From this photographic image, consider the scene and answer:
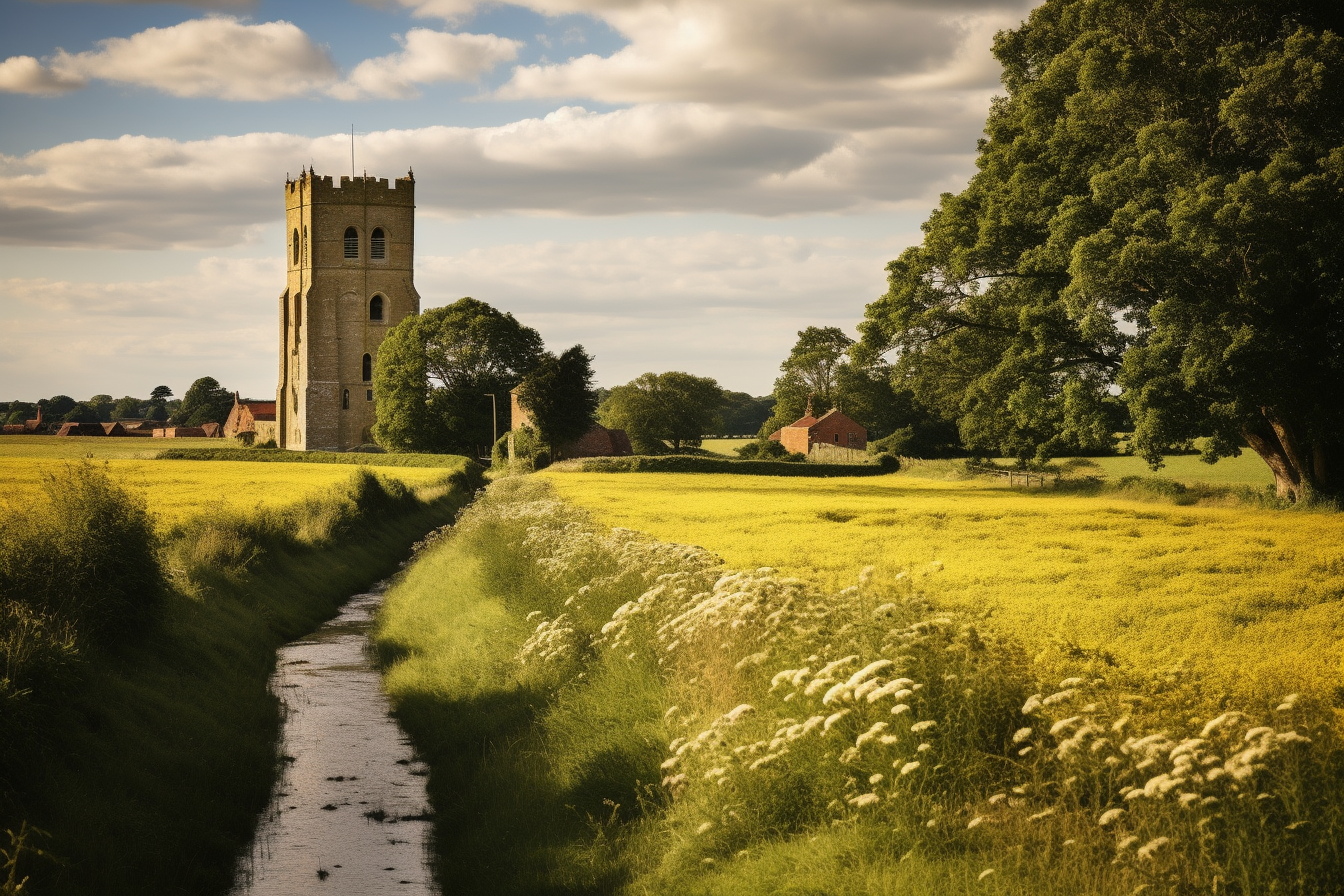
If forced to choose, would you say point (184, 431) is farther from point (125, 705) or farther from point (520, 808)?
point (520, 808)

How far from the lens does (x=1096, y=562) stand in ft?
62.0

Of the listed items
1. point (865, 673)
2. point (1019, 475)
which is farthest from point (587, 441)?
point (865, 673)

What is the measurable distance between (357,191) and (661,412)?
31.4m

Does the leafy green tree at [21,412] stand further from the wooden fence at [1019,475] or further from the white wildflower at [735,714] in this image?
the white wildflower at [735,714]

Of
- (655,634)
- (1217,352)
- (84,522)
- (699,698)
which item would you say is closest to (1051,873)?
(699,698)

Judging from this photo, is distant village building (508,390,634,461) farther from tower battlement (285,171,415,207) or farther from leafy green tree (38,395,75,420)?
leafy green tree (38,395,75,420)

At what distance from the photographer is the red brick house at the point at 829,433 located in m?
Result: 86.9

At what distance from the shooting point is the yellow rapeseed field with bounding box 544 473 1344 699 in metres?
10.9

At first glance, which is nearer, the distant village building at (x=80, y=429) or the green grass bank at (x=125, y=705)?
the green grass bank at (x=125, y=705)

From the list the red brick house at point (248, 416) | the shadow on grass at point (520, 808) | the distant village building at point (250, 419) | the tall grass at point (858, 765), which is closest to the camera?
the tall grass at point (858, 765)

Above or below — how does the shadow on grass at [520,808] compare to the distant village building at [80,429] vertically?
below

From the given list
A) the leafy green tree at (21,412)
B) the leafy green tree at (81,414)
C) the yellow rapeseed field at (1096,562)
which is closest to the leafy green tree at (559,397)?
the yellow rapeseed field at (1096,562)

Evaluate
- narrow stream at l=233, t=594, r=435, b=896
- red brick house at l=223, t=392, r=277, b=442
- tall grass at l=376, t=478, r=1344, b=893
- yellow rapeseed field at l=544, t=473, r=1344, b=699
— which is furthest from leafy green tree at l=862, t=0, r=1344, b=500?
red brick house at l=223, t=392, r=277, b=442

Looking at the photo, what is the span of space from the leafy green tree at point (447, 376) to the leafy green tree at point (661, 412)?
58.1 feet
